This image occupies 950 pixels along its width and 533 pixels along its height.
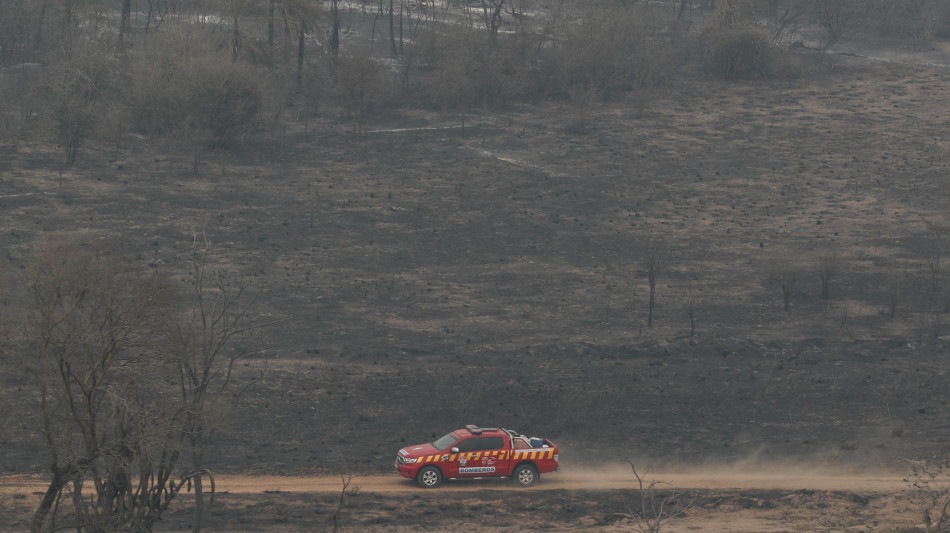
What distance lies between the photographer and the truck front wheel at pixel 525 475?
2236 centimetres

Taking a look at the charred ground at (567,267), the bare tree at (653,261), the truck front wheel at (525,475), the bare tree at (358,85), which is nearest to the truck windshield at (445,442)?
the truck front wheel at (525,475)

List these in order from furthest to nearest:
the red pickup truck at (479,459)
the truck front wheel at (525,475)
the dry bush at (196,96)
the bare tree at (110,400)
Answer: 1. the dry bush at (196,96)
2. the truck front wheel at (525,475)
3. the red pickup truck at (479,459)
4. the bare tree at (110,400)

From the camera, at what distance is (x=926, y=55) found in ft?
186

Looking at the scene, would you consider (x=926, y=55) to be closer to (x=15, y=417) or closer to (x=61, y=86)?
(x=61, y=86)

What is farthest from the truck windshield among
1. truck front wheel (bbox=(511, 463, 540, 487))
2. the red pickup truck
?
truck front wheel (bbox=(511, 463, 540, 487))

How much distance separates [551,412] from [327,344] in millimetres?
6986

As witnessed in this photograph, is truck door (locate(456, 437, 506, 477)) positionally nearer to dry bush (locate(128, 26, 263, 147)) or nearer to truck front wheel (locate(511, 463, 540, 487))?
truck front wheel (locate(511, 463, 540, 487))

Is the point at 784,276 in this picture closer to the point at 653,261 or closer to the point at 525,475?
the point at 653,261

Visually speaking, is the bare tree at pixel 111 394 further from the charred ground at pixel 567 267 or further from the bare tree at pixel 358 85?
the bare tree at pixel 358 85

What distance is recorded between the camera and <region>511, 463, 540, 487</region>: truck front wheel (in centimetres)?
2236

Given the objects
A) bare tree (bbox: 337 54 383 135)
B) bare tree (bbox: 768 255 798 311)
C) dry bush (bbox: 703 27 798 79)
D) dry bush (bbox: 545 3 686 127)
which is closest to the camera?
bare tree (bbox: 768 255 798 311)

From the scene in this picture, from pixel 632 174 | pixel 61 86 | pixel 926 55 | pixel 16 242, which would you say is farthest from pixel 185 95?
pixel 926 55

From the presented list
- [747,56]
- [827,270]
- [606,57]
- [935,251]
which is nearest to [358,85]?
[606,57]

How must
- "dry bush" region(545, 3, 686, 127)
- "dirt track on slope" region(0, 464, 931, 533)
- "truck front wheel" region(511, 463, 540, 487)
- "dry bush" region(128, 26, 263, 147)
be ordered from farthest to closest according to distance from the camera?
"dry bush" region(545, 3, 686, 127) < "dry bush" region(128, 26, 263, 147) < "truck front wheel" region(511, 463, 540, 487) < "dirt track on slope" region(0, 464, 931, 533)
